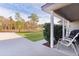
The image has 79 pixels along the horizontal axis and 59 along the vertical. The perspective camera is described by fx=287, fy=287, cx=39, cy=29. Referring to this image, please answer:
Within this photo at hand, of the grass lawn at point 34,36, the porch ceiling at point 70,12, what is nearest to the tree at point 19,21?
the grass lawn at point 34,36

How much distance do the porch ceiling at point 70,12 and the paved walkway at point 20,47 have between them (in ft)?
2.32

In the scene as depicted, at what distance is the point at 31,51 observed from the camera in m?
5.91

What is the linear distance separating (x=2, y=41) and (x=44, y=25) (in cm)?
92

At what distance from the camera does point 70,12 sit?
5.98 metres

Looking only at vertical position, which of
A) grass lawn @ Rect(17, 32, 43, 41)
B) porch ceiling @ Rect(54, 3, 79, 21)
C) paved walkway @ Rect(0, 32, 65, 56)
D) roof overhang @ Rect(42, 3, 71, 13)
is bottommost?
paved walkway @ Rect(0, 32, 65, 56)

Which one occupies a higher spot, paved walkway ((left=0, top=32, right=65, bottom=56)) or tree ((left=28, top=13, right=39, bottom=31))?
tree ((left=28, top=13, right=39, bottom=31))

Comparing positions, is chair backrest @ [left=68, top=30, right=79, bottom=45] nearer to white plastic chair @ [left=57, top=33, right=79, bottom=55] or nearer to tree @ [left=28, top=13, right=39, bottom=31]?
white plastic chair @ [left=57, top=33, right=79, bottom=55]

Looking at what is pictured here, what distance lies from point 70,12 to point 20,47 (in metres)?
1.27

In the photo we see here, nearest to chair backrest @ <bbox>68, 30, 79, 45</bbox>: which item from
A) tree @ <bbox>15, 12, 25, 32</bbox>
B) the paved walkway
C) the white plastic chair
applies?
the white plastic chair

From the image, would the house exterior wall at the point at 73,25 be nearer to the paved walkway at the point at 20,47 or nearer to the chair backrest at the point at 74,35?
the chair backrest at the point at 74,35

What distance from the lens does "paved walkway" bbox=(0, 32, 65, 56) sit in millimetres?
5867

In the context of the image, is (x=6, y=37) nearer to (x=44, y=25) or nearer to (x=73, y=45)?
(x=44, y=25)

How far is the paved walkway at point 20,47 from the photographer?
587 centimetres

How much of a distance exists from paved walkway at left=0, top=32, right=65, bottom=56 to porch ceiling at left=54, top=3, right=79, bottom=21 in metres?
0.71
